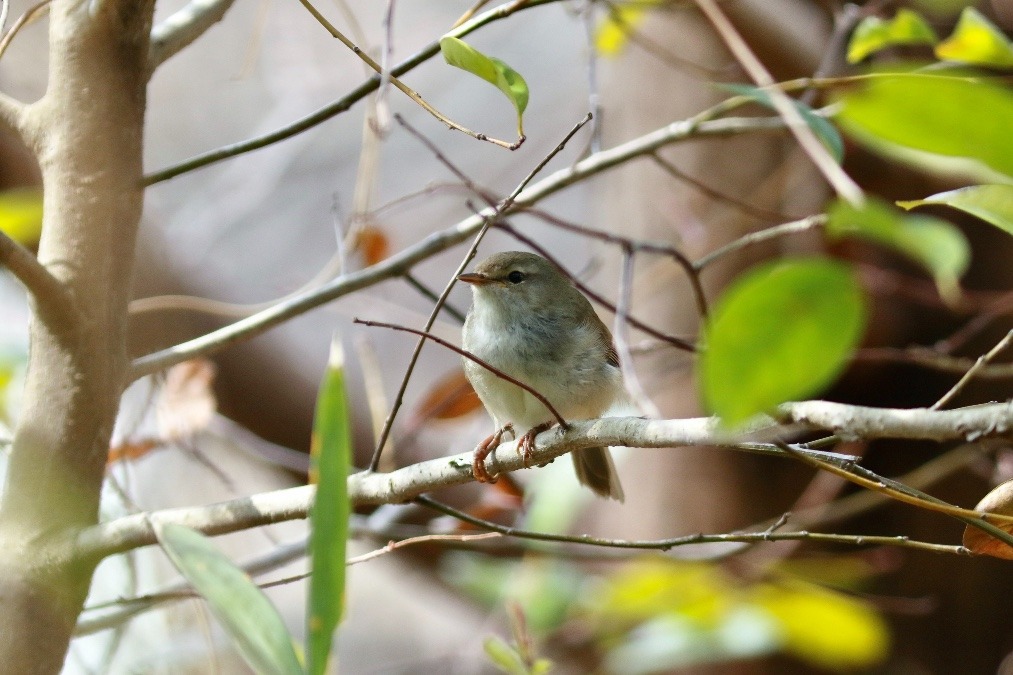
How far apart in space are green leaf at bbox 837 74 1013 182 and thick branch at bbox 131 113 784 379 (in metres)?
1.16

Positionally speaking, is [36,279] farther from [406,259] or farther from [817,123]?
[817,123]

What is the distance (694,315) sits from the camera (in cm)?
413

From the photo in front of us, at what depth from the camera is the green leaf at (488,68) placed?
1.39m

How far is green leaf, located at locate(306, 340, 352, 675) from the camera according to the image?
0.94 m

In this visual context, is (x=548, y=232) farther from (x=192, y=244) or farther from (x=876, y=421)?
(x=876, y=421)

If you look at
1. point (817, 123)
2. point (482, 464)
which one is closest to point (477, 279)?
point (482, 464)

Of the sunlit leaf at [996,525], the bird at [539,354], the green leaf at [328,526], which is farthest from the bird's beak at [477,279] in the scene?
the green leaf at [328,526]

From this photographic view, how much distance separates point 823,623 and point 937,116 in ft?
8.32

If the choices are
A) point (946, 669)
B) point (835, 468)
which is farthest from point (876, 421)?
point (946, 669)

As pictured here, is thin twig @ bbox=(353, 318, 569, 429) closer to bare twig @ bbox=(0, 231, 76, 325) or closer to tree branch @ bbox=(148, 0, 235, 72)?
bare twig @ bbox=(0, 231, 76, 325)

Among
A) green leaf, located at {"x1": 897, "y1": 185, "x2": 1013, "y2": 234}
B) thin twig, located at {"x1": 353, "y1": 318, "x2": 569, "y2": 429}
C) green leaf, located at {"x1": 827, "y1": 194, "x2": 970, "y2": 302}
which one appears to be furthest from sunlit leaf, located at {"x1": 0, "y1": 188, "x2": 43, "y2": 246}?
green leaf, located at {"x1": 827, "y1": 194, "x2": 970, "y2": 302}

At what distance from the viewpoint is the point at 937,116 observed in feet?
2.11

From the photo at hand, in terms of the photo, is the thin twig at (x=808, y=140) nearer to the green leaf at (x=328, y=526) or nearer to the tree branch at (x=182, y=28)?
the green leaf at (x=328, y=526)

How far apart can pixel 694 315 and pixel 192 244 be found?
395 centimetres
